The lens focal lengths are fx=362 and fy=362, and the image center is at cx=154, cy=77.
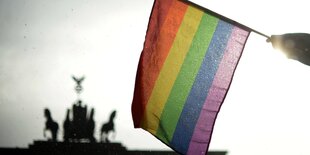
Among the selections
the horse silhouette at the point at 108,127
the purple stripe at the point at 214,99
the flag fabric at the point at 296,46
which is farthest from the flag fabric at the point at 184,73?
the horse silhouette at the point at 108,127

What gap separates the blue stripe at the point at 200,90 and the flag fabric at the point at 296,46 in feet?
4.80

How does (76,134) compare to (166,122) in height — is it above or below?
below

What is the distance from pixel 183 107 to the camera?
572 cm

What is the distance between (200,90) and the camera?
Answer: 5660mm

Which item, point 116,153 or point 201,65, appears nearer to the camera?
point 201,65

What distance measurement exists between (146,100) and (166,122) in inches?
18.9

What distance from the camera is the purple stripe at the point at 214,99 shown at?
5.49 m

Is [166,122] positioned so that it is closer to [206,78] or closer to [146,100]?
[146,100]

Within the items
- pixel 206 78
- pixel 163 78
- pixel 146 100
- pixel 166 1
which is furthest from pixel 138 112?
pixel 166 1

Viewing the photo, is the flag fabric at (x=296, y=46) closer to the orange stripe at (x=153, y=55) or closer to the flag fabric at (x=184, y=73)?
the flag fabric at (x=184, y=73)

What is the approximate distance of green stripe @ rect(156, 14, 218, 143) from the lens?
5719 millimetres

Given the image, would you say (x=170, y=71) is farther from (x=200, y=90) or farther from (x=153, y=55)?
(x=200, y=90)

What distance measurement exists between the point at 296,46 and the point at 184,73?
2.12m

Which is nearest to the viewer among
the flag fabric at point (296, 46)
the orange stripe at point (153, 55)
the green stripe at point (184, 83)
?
the flag fabric at point (296, 46)
